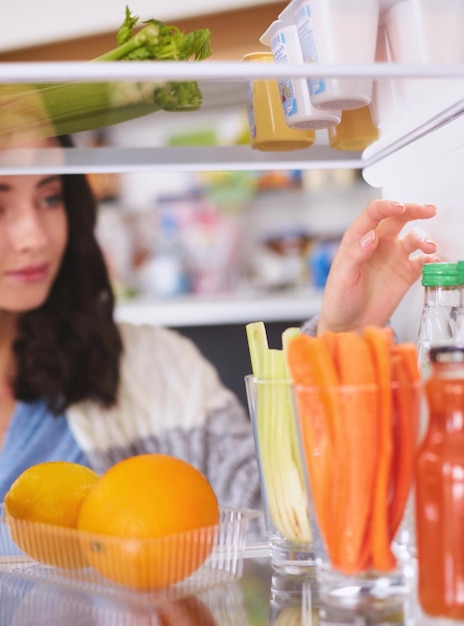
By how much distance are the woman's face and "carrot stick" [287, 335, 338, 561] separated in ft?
4.31

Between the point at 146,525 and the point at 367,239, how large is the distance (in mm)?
444

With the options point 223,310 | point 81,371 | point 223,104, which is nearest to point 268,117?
point 223,104

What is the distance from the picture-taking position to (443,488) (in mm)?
522

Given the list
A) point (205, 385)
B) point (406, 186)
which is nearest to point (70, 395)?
point (205, 385)

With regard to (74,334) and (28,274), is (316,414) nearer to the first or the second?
(28,274)

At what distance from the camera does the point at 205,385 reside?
2059 mm

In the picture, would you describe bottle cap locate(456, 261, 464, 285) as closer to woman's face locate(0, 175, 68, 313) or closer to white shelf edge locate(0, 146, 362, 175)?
white shelf edge locate(0, 146, 362, 175)

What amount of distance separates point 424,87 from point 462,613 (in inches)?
18.9

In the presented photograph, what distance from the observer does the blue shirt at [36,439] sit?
183cm

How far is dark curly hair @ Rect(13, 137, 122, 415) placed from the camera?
1887mm

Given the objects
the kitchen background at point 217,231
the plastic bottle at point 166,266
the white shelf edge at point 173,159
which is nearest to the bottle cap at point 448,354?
the white shelf edge at point 173,159

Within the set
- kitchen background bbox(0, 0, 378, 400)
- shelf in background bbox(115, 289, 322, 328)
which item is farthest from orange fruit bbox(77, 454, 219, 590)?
kitchen background bbox(0, 0, 378, 400)

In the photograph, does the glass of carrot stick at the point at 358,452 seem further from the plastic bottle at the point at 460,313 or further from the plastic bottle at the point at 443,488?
the plastic bottle at the point at 460,313

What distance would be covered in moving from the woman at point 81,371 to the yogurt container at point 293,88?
1108 mm
